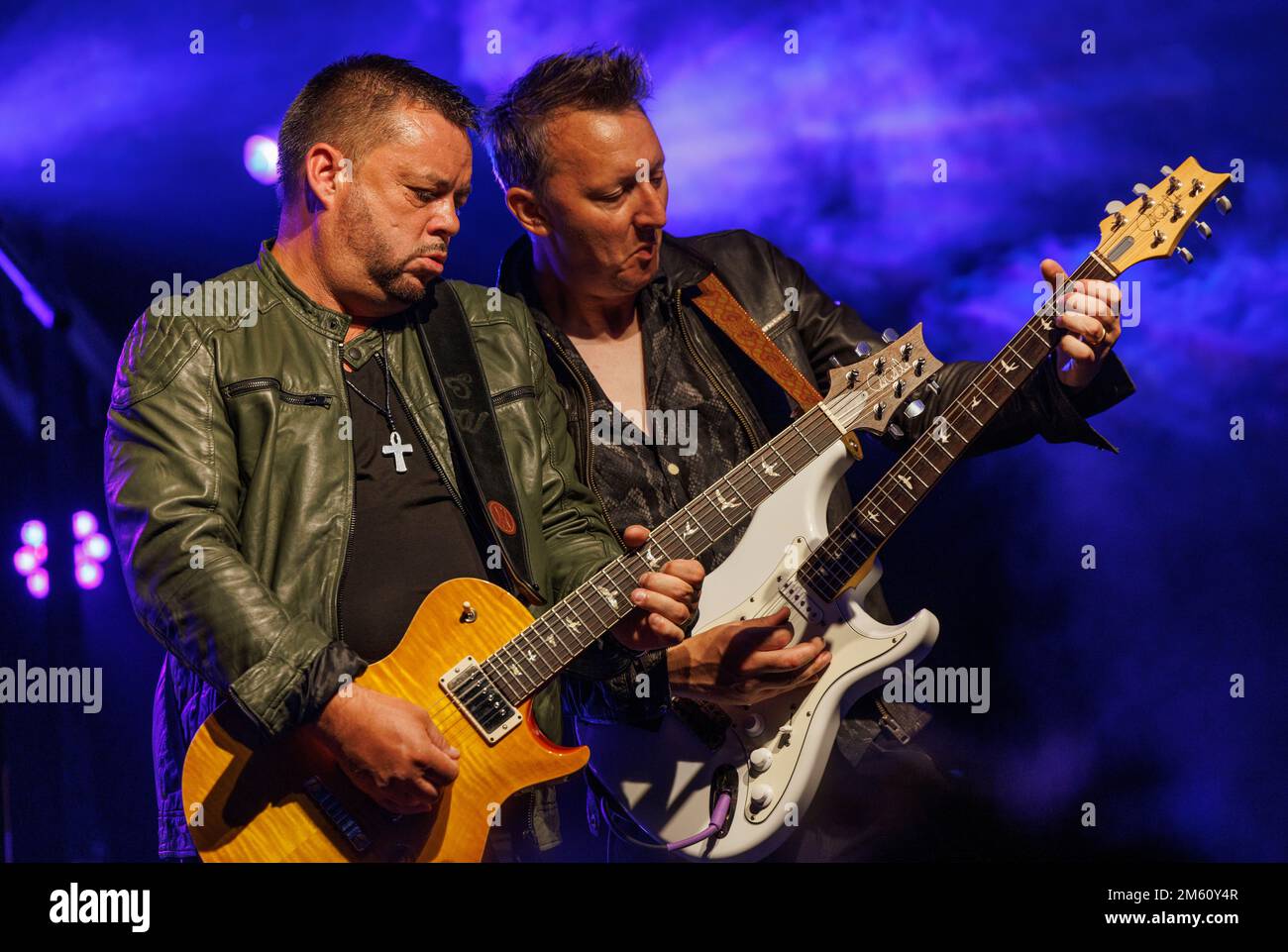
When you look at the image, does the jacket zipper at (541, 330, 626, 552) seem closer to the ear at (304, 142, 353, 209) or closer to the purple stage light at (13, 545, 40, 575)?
the ear at (304, 142, 353, 209)

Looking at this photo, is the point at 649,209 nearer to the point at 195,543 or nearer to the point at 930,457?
the point at 930,457

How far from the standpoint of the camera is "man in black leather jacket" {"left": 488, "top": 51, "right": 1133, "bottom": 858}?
3.20 m

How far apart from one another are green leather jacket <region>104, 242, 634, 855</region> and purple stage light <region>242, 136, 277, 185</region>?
975mm

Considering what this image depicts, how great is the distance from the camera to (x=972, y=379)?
10.7 ft

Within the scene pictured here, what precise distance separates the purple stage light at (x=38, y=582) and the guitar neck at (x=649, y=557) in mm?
1898

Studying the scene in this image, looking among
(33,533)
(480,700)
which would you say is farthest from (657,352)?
(33,533)

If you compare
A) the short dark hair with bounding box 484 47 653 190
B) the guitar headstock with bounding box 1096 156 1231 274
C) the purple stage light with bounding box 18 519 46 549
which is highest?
the short dark hair with bounding box 484 47 653 190

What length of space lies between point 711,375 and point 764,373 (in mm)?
146

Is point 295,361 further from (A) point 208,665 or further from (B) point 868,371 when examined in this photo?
(B) point 868,371

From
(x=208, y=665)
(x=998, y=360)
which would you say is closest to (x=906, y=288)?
(x=998, y=360)

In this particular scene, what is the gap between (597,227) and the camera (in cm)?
335

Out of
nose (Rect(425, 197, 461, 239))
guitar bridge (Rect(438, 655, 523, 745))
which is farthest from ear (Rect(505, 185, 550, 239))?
guitar bridge (Rect(438, 655, 523, 745))
